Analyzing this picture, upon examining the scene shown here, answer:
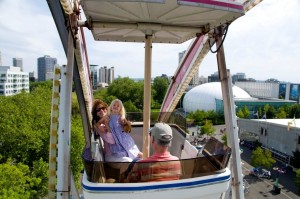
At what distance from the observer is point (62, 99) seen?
4.20 metres

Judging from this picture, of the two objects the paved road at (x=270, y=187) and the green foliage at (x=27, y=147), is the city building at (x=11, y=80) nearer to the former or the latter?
the green foliage at (x=27, y=147)

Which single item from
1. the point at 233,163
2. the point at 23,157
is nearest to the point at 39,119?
the point at 23,157

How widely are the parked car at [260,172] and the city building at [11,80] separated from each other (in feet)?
207

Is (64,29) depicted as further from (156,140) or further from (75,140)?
(75,140)

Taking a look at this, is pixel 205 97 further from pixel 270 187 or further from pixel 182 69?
pixel 182 69

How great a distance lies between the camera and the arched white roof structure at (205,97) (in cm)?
5375

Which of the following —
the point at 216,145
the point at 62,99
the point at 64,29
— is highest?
the point at 64,29

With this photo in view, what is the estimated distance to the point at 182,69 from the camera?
8.84 metres

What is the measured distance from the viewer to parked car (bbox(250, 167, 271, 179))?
24.4 m

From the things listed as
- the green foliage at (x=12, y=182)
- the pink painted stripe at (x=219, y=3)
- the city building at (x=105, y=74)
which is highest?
the city building at (x=105, y=74)

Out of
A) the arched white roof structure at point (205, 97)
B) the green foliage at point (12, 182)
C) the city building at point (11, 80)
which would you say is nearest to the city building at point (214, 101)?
the arched white roof structure at point (205, 97)

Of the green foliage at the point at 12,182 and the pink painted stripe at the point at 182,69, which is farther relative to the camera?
the green foliage at the point at 12,182

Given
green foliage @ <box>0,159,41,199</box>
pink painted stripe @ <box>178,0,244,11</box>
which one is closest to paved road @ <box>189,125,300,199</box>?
green foliage @ <box>0,159,41,199</box>

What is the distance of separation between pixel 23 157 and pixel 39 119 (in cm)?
299
